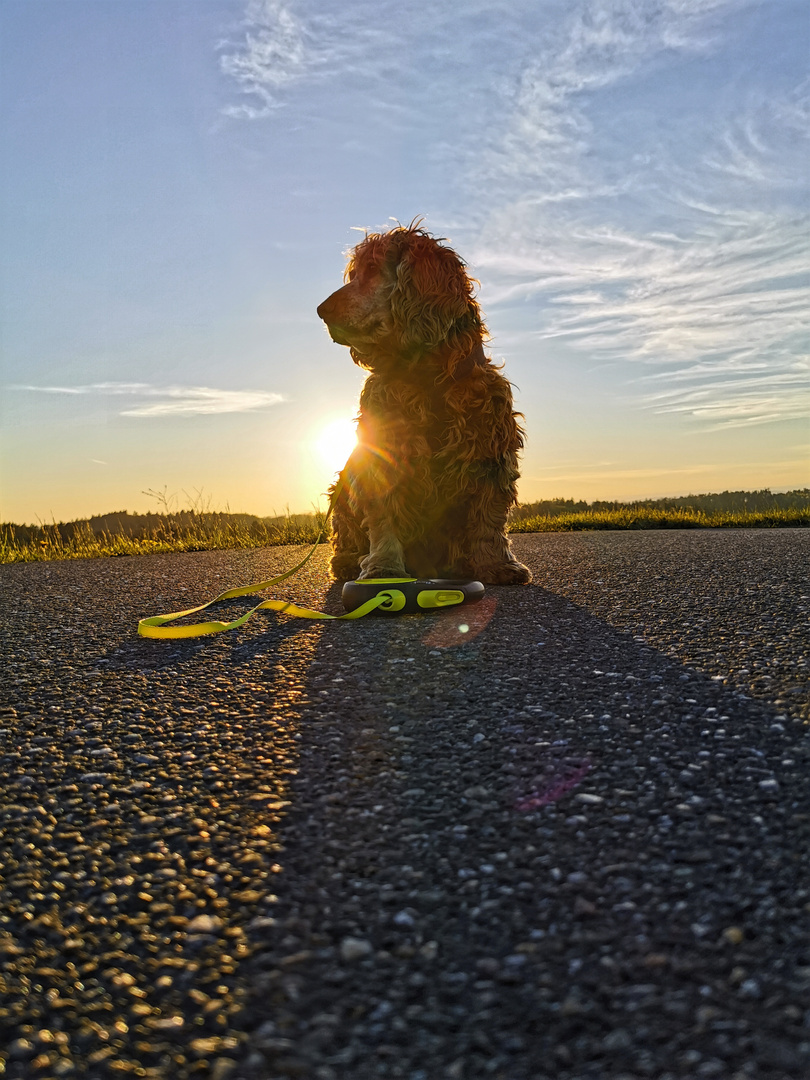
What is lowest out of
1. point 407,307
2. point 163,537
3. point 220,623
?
point 220,623

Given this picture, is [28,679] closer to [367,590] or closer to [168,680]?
[168,680]

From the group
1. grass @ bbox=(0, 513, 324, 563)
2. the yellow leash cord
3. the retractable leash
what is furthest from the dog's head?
grass @ bbox=(0, 513, 324, 563)

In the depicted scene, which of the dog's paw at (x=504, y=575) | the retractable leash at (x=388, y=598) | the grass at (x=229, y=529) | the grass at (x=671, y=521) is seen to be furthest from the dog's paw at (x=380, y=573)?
the grass at (x=671, y=521)

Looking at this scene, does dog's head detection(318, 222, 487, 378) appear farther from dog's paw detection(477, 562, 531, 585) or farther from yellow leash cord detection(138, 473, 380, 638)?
yellow leash cord detection(138, 473, 380, 638)

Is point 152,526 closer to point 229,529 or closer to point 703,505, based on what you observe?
point 229,529

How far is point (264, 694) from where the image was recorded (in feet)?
8.82

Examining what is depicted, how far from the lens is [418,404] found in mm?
4461

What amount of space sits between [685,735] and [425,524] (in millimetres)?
2723

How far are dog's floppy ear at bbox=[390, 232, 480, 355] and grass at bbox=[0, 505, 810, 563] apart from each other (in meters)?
4.94

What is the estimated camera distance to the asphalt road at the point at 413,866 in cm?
113

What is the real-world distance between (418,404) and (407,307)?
0.53m

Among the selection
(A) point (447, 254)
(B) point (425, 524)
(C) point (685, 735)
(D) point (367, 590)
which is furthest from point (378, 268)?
(C) point (685, 735)

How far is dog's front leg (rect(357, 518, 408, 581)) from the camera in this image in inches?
171

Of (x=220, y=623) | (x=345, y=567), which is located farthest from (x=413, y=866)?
(x=345, y=567)
